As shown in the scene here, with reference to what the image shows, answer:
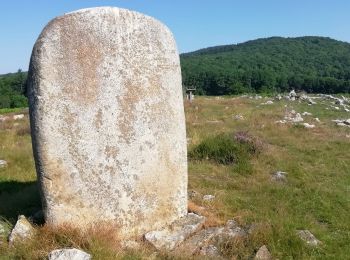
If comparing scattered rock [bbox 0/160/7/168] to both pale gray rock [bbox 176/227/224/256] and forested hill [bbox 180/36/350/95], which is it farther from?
forested hill [bbox 180/36/350/95]

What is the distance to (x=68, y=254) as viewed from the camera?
4215 mm

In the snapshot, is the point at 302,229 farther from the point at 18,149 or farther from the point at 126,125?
the point at 18,149

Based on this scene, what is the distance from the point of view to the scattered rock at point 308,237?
5109 mm

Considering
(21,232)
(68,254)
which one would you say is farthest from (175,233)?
(21,232)

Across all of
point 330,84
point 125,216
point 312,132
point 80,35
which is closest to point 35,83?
point 80,35

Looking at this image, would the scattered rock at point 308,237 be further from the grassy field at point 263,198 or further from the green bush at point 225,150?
the green bush at point 225,150

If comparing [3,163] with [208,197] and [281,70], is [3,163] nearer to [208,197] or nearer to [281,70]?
[208,197]

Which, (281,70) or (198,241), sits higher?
(281,70)

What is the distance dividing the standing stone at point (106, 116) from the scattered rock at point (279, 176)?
3301 millimetres

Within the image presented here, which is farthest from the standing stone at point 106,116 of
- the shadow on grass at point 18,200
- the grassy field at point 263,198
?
the shadow on grass at point 18,200

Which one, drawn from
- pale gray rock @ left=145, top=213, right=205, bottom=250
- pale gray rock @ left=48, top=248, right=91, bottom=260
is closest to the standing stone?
pale gray rock @ left=145, top=213, right=205, bottom=250

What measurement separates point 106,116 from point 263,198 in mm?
3001

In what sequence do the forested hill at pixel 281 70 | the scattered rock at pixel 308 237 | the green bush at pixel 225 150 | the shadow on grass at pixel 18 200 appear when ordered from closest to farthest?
the scattered rock at pixel 308 237 < the shadow on grass at pixel 18 200 < the green bush at pixel 225 150 < the forested hill at pixel 281 70

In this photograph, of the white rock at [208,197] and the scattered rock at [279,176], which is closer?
the white rock at [208,197]
